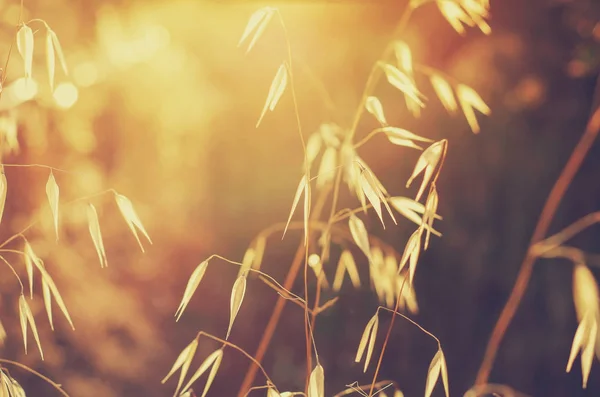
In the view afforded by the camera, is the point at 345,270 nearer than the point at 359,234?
No

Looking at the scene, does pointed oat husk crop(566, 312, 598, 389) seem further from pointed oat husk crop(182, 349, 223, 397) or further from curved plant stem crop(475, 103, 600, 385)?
pointed oat husk crop(182, 349, 223, 397)

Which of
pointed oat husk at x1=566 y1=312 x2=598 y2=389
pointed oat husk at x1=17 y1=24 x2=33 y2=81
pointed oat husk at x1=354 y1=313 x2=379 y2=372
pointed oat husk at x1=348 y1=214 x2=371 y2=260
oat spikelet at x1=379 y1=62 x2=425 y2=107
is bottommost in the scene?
pointed oat husk at x1=354 y1=313 x2=379 y2=372

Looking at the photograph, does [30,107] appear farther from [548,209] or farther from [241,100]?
[548,209]

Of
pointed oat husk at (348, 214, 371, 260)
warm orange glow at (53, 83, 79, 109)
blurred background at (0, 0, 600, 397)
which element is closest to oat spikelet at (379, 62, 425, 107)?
pointed oat husk at (348, 214, 371, 260)

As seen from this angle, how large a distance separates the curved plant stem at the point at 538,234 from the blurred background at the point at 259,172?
1 cm

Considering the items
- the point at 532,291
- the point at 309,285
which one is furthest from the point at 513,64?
the point at 309,285

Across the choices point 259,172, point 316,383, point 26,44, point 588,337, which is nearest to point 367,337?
point 316,383

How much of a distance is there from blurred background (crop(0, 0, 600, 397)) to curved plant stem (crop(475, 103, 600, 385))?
1 cm

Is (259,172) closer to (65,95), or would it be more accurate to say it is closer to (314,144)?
(314,144)

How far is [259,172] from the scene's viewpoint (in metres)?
0.89

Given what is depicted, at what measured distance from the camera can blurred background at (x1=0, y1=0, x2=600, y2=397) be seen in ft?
2.79

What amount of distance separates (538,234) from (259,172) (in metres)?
0.45

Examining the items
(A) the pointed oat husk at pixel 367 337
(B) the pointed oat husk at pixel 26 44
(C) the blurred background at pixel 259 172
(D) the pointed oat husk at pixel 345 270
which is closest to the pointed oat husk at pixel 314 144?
(C) the blurred background at pixel 259 172

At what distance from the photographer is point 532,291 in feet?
2.91
